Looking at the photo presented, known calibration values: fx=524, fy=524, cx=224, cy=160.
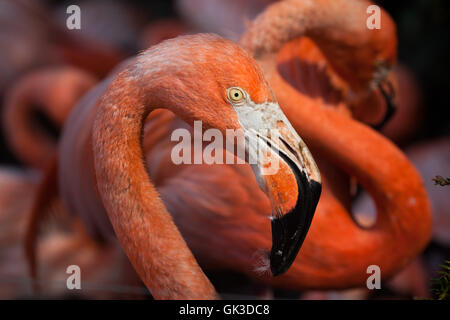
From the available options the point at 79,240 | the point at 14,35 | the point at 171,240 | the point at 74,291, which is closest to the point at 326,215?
the point at 171,240

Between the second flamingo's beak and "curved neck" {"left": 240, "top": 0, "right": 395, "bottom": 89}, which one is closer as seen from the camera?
the second flamingo's beak

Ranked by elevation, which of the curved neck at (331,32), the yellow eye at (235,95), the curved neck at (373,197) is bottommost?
the curved neck at (373,197)

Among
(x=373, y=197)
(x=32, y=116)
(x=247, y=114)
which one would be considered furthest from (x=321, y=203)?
(x=32, y=116)

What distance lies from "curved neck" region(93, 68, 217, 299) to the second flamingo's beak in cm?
11

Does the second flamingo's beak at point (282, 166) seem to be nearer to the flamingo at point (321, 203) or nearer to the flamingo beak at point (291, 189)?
the flamingo beak at point (291, 189)

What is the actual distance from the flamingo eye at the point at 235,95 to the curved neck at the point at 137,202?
0.27ft

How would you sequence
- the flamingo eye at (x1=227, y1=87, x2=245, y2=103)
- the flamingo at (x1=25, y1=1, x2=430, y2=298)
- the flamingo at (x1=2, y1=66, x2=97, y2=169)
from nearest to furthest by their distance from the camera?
1. the flamingo eye at (x1=227, y1=87, x2=245, y2=103)
2. the flamingo at (x1=25, y1=1, x2=430, y2=298)
3. the flamingo at (x1=2, y1=66, x2=97, y2=169)

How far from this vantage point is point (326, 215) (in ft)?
2.57

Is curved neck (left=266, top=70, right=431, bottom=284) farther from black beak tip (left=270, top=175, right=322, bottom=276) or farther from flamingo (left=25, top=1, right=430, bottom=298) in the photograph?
black beak tip (left=270, top=175, right=322, bottom=276)

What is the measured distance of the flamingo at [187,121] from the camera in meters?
0.56

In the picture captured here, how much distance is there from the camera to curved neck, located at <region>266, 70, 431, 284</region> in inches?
31.6

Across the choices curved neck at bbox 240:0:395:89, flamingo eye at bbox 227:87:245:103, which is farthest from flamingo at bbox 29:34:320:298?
curved neck at bbox 240:0:395:89

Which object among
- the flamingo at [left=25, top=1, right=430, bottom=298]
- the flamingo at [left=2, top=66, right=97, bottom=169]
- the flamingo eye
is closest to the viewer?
the flamingo eye

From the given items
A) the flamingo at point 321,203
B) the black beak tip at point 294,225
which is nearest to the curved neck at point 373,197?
the flamingo at point 321,203
